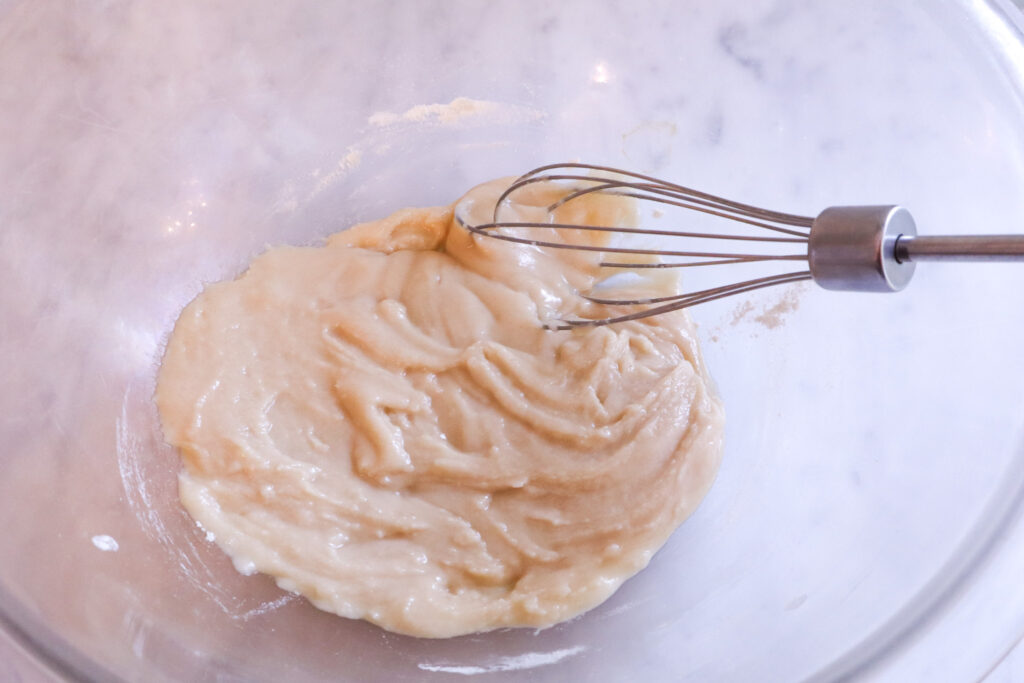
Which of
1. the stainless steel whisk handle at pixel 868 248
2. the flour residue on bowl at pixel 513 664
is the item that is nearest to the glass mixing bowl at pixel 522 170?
the flour residue on bowl at pixel 513 664

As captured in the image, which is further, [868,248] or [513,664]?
[513,664]

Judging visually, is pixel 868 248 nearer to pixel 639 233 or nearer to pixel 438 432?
pixel 639 233

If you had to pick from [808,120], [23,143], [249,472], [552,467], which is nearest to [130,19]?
[23,143]

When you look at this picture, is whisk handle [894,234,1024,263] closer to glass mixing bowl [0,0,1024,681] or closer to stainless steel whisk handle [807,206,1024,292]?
stainless steel whisk handle [807,206,1024,292]

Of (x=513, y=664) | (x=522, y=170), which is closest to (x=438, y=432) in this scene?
(x=513, y=664)

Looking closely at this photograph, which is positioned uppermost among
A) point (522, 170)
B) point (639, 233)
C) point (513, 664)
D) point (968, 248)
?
point (522, 170)

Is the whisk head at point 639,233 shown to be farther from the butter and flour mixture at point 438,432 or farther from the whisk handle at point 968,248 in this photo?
the whisk handle at point 968,248

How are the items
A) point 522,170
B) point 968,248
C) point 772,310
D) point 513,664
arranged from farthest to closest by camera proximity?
point 522,170
point 772,310
point 513,664
point 968,248

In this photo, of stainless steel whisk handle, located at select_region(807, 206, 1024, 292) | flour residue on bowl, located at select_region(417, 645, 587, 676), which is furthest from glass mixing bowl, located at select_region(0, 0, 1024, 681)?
stainless steel whisk handle, located at select_region(807, 206, 1024, 292)
